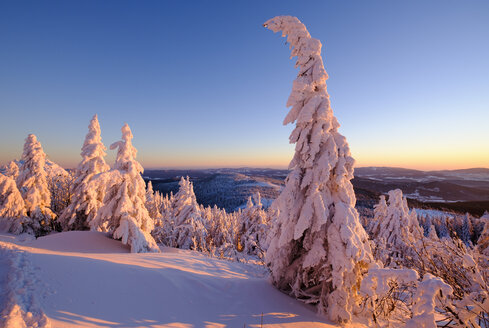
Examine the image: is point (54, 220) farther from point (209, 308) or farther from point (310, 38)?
point (310, 38)

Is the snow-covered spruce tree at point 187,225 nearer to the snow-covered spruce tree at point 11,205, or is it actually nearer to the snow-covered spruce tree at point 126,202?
the snow-covered spruce tree at point 126,202

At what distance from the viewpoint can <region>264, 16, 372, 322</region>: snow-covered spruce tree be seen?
5.37 meters

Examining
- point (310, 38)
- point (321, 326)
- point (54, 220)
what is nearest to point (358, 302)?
point (321, 326)

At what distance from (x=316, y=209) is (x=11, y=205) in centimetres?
2394

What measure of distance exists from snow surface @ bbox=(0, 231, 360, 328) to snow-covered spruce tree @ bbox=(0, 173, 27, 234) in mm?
16075

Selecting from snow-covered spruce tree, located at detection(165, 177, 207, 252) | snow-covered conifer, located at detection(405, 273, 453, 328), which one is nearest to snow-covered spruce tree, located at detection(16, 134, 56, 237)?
snow-covered spruce tree, located at detection(165, 177, 207, 252)

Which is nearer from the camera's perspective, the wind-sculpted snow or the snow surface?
the wind-sculpted snow

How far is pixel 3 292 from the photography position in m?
3.57

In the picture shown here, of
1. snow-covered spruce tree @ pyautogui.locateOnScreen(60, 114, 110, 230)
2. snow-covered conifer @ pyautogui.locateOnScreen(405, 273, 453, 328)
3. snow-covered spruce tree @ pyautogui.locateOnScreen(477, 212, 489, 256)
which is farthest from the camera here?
snow-covered spruce tree @ pyautogui.locateOnScreen(60, 114, 110, 230)

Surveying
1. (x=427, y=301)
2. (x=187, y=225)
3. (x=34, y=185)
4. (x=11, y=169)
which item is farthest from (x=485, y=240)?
(x=11, y=169)

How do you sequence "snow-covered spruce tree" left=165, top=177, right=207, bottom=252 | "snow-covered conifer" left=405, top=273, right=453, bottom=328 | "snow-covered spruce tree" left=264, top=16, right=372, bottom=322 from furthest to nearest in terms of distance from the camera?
"snow-covered spruce tree" left=165, top=177, right=207, bottom=252, "snow-covered spruce tree" left=264, top=16, right=372, bottom=322, "snow-covered conifer" left=405, top=273, right=453, bottom=328

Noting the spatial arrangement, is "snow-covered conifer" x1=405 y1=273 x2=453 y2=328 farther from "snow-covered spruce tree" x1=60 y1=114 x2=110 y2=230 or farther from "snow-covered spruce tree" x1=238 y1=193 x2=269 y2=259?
"snow-covered spruce tree" x1=238 y1=193 x2=269 y2=259

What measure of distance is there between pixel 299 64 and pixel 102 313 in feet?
27.8

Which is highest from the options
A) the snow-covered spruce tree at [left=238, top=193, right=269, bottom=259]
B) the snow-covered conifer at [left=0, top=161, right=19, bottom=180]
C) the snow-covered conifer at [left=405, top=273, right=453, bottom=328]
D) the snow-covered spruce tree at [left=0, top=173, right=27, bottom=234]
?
the snow-covered conifer at [left=0, top=161, right=19, bottom=180]
